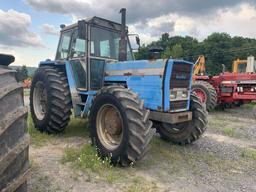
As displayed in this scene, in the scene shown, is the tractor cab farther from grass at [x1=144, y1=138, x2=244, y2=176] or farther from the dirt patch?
grass at [x1=144, y1=138, x2=244, y2=176]

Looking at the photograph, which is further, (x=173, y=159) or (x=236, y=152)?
(x=236, y=152)

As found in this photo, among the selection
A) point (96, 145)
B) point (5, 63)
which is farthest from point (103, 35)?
point (5, 63)

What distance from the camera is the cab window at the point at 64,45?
269 inches

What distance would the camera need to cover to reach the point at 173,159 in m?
5.19

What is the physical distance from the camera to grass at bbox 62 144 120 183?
4270mm

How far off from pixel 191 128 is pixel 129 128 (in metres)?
1.92

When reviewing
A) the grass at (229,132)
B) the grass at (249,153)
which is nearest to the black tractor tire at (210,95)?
the grass at (229,132)

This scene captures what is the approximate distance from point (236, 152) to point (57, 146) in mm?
3716

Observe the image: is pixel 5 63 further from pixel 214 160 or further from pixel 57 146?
pixel 214 160

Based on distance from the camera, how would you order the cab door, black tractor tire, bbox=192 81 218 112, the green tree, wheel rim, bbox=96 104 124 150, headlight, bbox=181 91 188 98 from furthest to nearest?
black tractor tire, bbox=192 81 218 112 → the cab door → headlight, bbox=181 91 188 98 → wheel rim, bbox=96 104 124 150 → the green tree

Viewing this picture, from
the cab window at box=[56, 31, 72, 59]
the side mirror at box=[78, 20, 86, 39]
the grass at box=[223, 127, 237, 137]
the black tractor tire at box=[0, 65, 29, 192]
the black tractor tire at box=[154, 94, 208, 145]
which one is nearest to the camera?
the black tractor tire at box=[0, 65, 29, 192]

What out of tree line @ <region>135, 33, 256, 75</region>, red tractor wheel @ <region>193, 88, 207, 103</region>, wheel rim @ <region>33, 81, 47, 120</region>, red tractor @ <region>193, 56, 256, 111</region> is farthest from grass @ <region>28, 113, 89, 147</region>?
tree line @ <region>135, 33, 256, 75</region>

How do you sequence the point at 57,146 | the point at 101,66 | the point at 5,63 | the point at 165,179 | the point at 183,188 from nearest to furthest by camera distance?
the point at 5,63 < the point at 183,188 < the point at 165,179 < the point at 57,146 < the point at 101,66

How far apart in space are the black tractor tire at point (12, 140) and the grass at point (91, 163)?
216cm
